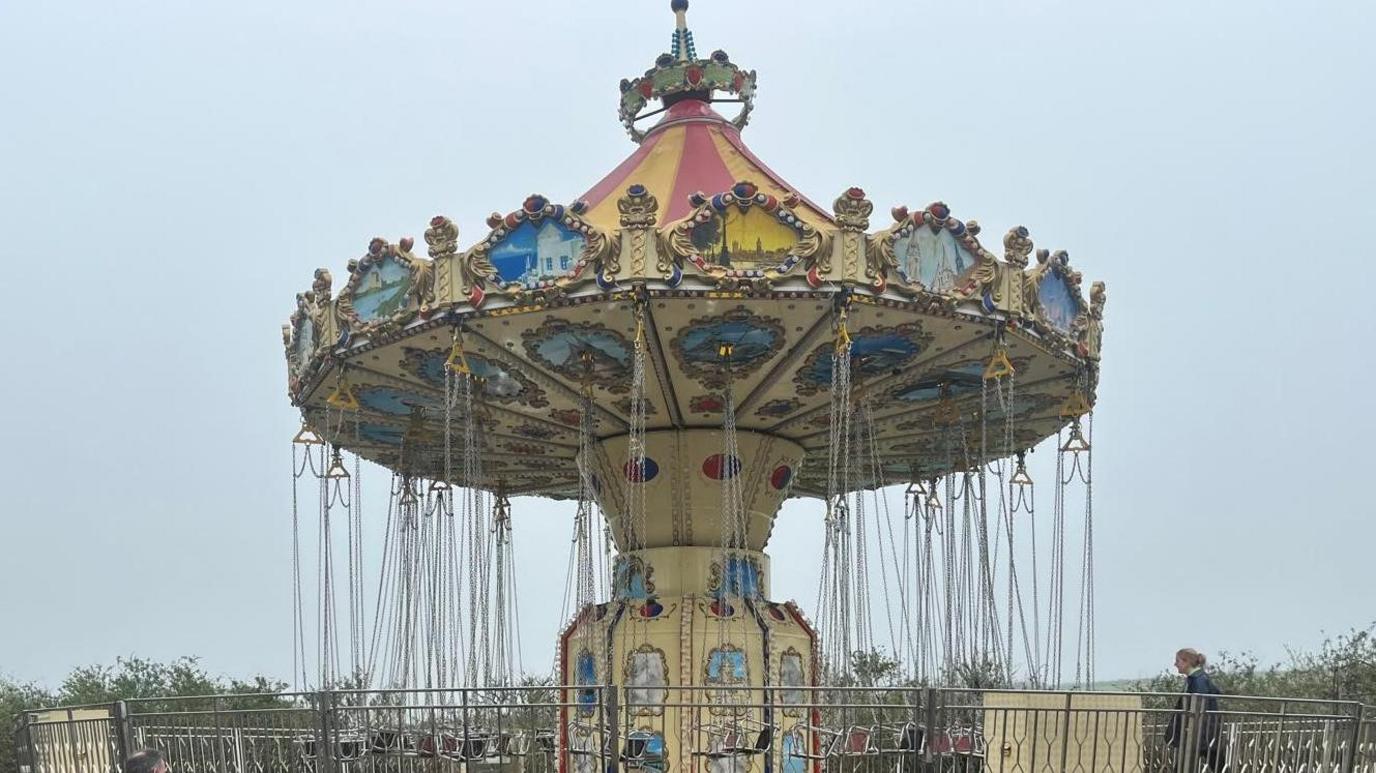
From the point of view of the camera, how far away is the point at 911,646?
15.0 metres

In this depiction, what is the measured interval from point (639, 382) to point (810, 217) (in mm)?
1765

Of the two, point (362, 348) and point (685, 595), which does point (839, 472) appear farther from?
point (362, 348)

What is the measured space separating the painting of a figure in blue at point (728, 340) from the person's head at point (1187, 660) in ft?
12.8

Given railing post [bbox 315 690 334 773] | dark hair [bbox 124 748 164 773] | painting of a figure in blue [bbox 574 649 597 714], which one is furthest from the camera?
painting of a figure in blue [bbox 574 649 597 714]

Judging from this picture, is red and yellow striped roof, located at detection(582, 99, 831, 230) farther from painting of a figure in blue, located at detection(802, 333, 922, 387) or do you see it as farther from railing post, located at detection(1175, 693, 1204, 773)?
railing post, located at detection(1175, 693, 1204, 773)

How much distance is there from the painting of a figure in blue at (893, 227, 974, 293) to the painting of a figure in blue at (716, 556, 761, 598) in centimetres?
379

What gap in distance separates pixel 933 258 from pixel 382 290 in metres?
4.19

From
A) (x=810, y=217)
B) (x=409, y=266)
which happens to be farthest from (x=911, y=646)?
(x=409, y=266)

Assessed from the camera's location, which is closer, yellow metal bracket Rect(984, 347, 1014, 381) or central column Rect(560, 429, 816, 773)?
yellow metal bracket Rect(984, 347, 1014, 381)

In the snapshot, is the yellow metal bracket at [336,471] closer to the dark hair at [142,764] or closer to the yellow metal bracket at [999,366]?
the yellow metal bracket at [999,366]

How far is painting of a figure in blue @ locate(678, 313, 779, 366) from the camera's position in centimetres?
1186

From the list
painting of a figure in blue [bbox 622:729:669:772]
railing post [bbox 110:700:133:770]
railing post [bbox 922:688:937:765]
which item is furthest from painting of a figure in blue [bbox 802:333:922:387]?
railing post [bbox 110:700:133:770]

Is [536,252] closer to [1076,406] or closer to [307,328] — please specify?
[307,328]

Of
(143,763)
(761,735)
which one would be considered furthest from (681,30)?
(143,763)
